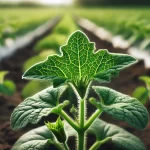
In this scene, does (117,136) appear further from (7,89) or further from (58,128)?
(7,89)

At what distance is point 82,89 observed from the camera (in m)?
1.42

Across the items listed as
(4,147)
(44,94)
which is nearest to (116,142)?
(44,94)

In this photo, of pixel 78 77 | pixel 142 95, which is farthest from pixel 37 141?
pixel 142 95

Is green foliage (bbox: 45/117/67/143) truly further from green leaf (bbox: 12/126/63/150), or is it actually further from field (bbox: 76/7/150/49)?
field (bbox: 76/7/150/49)

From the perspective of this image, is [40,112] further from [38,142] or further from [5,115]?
[5,115]

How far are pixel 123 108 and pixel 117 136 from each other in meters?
0.36

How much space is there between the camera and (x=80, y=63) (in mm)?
1381

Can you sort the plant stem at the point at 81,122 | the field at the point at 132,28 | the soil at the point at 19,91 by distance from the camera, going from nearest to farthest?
1. the plant stem at the point at 81,122
2. the soil at the point at 19,91
3. the field at the point at 132,28

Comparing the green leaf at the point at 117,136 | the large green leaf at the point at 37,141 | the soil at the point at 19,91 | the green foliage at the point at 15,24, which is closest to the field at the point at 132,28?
the soil at the point at 19,91

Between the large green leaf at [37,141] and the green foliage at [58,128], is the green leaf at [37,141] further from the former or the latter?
the green foliage at [58,128]

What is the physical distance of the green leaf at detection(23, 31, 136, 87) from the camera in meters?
1.36

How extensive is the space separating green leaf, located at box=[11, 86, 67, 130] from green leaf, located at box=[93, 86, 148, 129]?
0.19 m

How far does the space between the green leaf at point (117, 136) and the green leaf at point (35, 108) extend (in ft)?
1.02

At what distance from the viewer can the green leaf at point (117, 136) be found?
1600 mm
